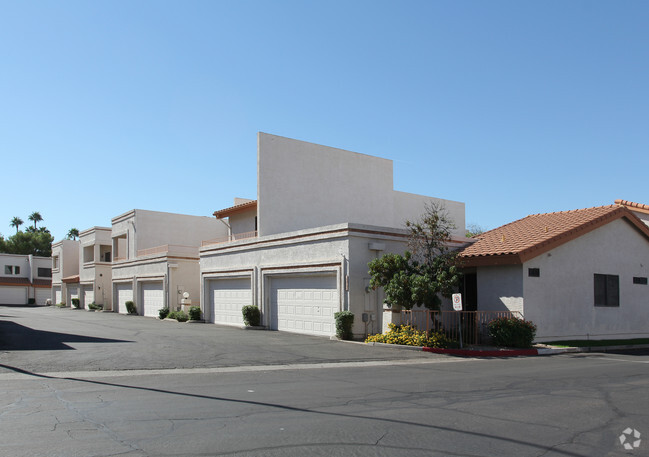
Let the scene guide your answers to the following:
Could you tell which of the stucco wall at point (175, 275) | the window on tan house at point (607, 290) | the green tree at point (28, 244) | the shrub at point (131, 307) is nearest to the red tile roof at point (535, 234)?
the window on tan house at point (607, 290)

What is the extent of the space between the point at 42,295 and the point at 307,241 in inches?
2433

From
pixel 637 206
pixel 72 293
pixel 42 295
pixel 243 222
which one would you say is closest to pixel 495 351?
pixel 637 206

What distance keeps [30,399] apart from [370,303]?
572 inches

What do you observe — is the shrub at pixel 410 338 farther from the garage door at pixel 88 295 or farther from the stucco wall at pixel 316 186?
the garage door at pixel 88 295

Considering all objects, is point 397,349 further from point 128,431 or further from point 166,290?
point 166,290

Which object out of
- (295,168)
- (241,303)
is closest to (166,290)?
(241,303)

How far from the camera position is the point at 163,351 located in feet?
56.2

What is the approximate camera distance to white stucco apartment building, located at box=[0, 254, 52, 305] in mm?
70938

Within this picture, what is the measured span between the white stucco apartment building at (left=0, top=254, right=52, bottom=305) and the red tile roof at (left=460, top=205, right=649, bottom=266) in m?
64.6

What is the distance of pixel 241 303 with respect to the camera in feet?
96.6

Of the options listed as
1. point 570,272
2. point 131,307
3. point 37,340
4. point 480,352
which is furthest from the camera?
point 131,307

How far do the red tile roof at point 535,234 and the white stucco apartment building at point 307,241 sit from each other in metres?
2.40

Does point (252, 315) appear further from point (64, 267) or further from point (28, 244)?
point (28, 244)

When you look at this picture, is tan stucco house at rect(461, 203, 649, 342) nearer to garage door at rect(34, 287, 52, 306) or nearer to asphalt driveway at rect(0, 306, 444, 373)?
asphalt driveway at rect(0, 306, 444, 373)
